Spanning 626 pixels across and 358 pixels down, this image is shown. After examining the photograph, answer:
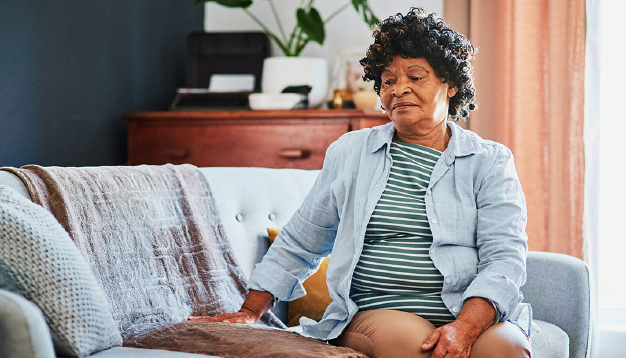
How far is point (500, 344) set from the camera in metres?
1.05

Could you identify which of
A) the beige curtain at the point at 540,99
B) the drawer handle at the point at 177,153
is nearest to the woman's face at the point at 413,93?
the beige curtain at the point at 540,99

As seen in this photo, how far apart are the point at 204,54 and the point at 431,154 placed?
1697mm

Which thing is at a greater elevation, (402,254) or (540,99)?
(540,99)

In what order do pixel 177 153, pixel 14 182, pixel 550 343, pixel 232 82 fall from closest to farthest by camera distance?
pixel 14 182
pixel 550 343
pixel 177 153
pixel 232 82

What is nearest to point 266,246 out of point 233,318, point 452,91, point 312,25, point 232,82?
point 233,318

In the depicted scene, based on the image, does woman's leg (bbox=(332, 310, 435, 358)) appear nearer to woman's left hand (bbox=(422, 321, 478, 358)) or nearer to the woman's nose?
woman's left hand (bbox=(422, 321, 478, 358))

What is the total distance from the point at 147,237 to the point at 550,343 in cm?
99

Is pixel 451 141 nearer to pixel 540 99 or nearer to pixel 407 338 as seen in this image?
pixel 407 338

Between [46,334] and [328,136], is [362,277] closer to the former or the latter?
[46,334]

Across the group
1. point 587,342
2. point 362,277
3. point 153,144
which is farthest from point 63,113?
point 587,342

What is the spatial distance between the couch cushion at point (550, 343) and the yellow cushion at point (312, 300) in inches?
21.4

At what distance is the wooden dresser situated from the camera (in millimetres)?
2281

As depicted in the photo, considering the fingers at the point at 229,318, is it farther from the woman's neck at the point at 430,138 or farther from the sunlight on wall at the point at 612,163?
the sunlight on wall at the point at 612,163

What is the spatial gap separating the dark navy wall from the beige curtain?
142cm
